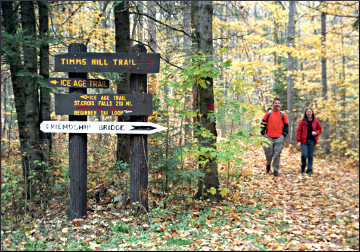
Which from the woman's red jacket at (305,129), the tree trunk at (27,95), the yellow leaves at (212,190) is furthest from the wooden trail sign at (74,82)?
the woman's red jacket at (305,129)

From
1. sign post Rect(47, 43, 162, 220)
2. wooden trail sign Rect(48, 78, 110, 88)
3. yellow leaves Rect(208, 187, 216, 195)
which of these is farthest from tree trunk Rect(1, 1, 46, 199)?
yellow leaves Rect(208, 187, 216, 195)

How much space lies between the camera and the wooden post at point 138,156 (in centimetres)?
597

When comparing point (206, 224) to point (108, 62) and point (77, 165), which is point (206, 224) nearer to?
point (77, 165)

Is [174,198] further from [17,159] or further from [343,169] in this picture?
[343,169]

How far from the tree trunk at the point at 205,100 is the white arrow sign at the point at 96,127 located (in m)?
1.24

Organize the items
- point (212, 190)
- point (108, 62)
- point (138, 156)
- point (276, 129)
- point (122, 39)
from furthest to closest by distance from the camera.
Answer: point (276, 129) → point (122, 39) → point (212, 190) → point (138, 156) → point (108, 62)

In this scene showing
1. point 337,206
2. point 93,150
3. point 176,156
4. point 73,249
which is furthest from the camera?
point 93,150

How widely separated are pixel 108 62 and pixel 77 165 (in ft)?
6.67

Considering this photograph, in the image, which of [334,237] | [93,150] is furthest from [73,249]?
[334,237]

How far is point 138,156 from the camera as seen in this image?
6.00m

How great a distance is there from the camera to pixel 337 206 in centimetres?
689

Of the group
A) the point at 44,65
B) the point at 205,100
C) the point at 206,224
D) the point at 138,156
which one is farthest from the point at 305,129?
the point at 44,65

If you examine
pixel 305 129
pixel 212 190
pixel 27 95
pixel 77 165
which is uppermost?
pixel 27 95

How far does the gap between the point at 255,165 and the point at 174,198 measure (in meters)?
5.65
